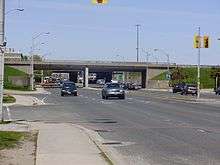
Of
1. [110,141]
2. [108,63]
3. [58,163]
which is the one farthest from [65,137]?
[108,63]

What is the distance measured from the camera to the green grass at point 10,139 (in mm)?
15099

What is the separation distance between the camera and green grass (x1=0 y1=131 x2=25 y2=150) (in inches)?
594

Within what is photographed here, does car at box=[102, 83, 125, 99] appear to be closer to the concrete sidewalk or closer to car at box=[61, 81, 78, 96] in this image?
car at box=[61, 81, 78, 96]

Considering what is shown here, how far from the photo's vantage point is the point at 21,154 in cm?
1358

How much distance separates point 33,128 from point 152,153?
26.2 ft

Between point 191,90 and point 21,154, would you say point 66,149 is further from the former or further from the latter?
point 191,90

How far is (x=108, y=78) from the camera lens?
196 metres

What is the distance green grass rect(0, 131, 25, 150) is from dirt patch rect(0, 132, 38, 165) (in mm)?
175

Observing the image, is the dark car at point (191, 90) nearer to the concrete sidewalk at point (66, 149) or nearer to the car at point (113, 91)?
the car at point (113, 91)

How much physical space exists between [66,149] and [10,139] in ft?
9.27

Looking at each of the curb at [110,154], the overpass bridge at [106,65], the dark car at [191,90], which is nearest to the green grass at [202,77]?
the overpass bridge at [106,65]

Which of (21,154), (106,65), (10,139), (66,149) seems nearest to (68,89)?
(10,139)

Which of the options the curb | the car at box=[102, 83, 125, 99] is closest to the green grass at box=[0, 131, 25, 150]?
the curb

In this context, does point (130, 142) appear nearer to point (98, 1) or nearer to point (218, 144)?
point (218, 144)
